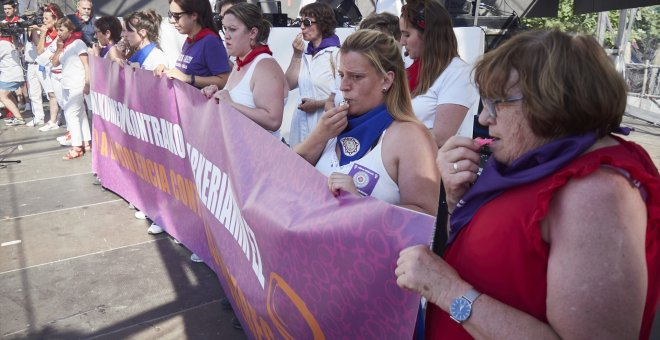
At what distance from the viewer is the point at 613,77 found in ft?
3.86

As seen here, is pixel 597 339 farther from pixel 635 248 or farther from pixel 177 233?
pixel 177 233

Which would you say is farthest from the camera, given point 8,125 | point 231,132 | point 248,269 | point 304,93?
point 8,125

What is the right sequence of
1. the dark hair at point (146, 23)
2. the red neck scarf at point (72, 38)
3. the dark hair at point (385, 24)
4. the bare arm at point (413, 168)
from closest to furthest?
the bare arm at point (413, 168), the dark hair at point (385, 24), the dark hair at point (146, 23), the red neck scarf at point (72, 38)

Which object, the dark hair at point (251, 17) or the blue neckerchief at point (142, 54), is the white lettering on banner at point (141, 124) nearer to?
the blue neckerchief at point (142, 54)

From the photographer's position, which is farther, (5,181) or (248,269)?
(5,181)

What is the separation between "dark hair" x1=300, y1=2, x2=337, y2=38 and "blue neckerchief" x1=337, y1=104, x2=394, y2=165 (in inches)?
108

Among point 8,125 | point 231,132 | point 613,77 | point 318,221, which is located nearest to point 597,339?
point 613,77

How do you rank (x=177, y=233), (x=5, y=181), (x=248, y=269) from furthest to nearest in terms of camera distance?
(x=5, y=181), (x=177, y=233), (x=248, y=269)

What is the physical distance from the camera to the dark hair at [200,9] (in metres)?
4.14

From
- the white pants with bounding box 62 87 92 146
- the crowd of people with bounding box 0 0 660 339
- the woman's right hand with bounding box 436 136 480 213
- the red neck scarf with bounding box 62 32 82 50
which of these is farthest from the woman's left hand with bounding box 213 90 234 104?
the red neck scarf with bounding box 62 32 82 50

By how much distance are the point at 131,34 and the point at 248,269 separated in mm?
3478

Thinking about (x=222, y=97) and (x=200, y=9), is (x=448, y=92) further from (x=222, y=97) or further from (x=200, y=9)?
(x=200, y=9)

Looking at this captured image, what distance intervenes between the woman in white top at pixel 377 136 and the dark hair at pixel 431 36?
0.85 m

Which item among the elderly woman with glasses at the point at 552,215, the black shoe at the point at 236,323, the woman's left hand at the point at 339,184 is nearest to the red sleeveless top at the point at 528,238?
the elderly woman with glasses at the point at 552,215
